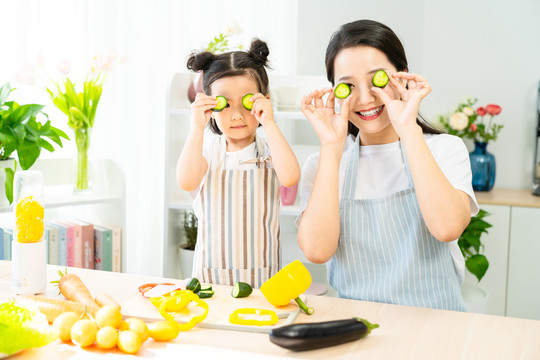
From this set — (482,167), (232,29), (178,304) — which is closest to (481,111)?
(482,167)

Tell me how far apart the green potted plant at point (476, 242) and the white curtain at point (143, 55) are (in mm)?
1261

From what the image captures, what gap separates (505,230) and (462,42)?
1.05 m

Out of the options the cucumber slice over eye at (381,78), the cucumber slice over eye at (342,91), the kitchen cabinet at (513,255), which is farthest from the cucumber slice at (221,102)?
the kitchen cabinet at (513,255)

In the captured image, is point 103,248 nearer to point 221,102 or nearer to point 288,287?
point 221,102

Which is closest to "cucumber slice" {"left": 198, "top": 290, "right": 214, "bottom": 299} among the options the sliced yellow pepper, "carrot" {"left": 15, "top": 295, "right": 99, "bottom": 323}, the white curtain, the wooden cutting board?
the wooden cutting board

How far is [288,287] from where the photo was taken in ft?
4.14

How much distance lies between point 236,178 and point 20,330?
804mm

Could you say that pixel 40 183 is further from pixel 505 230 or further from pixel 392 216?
pixel 505 230

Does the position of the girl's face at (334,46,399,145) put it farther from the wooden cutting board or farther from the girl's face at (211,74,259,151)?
the wooden cutting board

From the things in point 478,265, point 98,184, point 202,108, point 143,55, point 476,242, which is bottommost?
Result: point 478,265

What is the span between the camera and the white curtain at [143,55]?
124 inches

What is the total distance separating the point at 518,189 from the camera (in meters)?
3.18

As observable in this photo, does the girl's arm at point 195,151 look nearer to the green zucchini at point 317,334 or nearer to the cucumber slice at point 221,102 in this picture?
the cucumber slice at point 221,102

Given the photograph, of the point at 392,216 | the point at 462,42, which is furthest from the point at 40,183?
the point at 462,42
